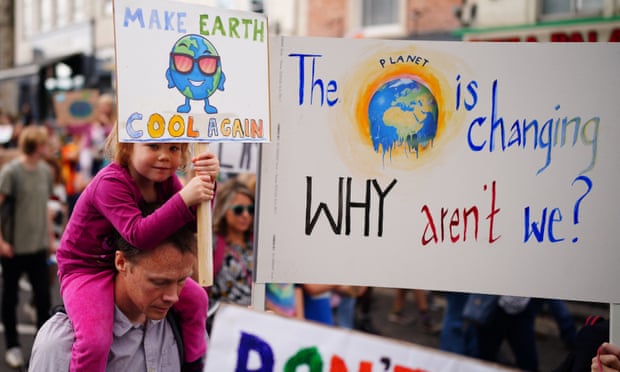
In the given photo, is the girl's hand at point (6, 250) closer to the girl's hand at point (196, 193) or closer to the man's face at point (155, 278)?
the man's face at point (155, 278)

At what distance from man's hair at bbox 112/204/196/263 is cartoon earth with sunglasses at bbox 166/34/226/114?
0.36 metres

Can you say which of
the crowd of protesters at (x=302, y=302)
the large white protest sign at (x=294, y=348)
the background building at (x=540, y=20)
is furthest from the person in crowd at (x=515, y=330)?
the background building at (x=540, y=20)

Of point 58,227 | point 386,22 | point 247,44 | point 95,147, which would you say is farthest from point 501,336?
point 386,22

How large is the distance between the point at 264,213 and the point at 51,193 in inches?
160

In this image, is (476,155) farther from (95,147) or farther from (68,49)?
(68,49)

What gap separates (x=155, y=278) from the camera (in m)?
2.07

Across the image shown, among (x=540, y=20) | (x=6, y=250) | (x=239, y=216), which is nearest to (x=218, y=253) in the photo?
(x=239, y=216)

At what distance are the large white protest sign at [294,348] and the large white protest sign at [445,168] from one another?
0.64 m

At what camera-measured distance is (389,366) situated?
1.59 metres

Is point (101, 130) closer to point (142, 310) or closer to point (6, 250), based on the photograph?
point (6, 250)

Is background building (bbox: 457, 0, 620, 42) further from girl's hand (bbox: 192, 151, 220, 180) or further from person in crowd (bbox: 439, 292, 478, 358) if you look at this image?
girl's hand (bbox: 192, 151, 220, 180)

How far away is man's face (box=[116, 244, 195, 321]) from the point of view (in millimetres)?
2080

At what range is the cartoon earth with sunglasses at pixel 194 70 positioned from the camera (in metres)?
2.06

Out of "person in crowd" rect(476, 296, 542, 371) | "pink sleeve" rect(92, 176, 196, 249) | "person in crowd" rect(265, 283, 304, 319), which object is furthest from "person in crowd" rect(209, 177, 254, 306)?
"pink sleeve" rect(92, 176, 196, 249)
